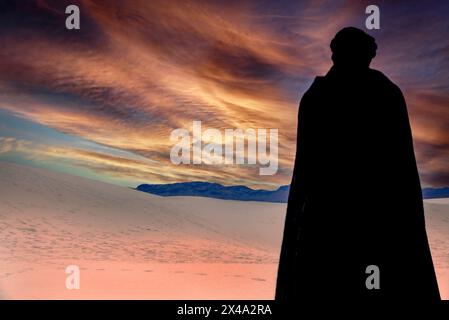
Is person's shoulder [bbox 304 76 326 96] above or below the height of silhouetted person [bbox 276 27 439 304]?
above

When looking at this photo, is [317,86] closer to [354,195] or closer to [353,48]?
[353,48]

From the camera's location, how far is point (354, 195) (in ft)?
11.9

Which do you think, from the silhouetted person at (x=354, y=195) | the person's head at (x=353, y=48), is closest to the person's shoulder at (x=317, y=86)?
the silhouetted person at (x=354, y=195)

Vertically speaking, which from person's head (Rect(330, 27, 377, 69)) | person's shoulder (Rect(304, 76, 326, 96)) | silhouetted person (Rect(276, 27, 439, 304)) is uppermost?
person's head (Rect(330, 27, 377, 69))

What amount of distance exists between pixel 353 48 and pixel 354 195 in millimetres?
1113

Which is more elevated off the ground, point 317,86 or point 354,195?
point 317,86

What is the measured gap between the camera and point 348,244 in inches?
140

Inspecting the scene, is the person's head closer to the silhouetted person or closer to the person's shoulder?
the silhouetted person

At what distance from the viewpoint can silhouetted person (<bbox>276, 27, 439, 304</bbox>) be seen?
3.54 m

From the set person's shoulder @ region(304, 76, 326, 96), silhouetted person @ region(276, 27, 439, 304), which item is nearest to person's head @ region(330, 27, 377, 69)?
silhouetted person @ region(276, 27, 439, 304)

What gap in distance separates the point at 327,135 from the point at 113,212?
43.1m

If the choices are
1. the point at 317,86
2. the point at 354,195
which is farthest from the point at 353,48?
the point at 354,195

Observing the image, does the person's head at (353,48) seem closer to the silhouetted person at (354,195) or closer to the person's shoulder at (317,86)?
the silhouetted person at (354,195)
